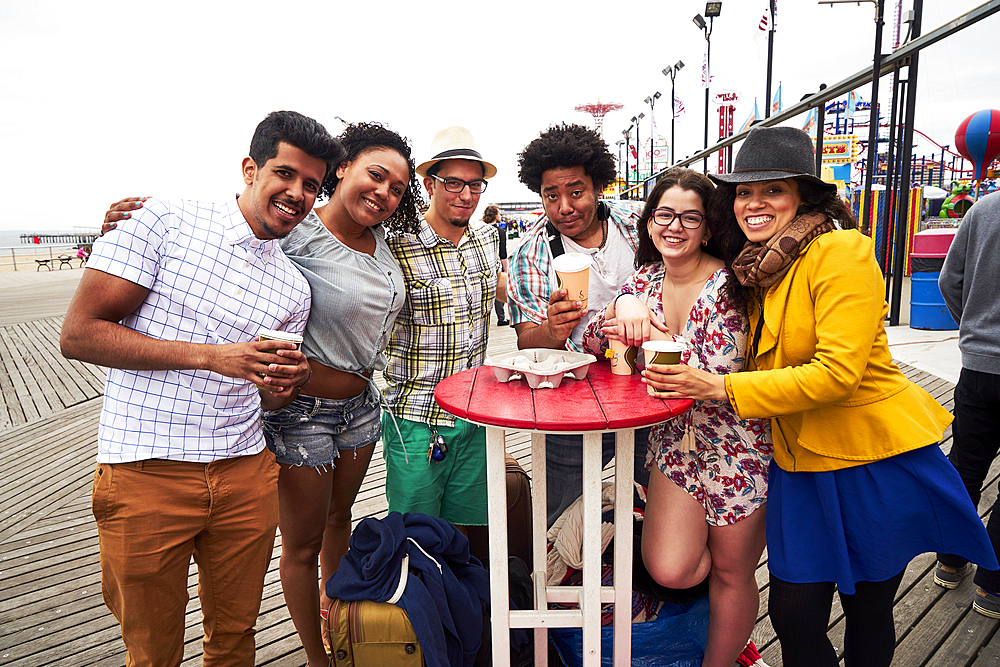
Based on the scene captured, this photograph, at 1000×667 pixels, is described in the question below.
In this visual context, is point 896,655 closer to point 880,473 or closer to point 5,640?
point 880,473

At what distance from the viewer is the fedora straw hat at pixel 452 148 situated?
2.35m

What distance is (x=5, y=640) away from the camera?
247 centimetres

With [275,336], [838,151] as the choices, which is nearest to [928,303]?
[275,336]

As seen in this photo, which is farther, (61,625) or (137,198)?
(61,625)

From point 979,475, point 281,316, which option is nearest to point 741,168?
point 281,316

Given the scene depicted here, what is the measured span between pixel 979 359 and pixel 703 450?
4.94ft

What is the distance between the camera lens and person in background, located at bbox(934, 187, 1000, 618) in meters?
2.35

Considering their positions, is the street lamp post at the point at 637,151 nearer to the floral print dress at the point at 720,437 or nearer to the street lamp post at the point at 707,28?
the street lamp post at the point at 707,28

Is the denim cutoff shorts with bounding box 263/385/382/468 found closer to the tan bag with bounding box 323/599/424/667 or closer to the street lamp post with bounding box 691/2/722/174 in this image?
the tan bag with bounding box 323/599/424/667

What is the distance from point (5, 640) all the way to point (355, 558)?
1822 millimetres

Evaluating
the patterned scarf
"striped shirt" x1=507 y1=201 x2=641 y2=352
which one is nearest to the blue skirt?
the patterned scarf

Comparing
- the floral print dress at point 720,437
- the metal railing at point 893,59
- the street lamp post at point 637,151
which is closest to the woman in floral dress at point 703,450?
the floral print dress at point 720,437

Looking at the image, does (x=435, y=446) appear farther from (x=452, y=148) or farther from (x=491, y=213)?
(x=491, y=213)

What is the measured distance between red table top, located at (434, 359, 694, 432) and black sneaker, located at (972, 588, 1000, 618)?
190cm
